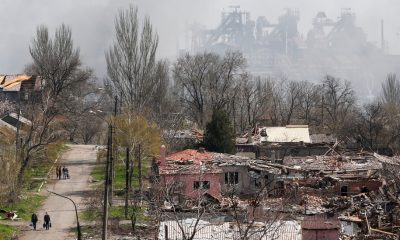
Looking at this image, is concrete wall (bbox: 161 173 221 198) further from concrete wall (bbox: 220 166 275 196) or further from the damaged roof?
the damaged roof

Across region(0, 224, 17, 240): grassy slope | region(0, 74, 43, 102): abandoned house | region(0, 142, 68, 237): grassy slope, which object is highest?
region(0, 74, 43, 102): abandoned house

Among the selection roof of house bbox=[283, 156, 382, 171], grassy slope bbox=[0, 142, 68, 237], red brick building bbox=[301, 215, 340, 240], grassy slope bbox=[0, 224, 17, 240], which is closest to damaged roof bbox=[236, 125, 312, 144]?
roof of house bbox=[283, 156, 382, 171]

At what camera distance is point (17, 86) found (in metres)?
66.6

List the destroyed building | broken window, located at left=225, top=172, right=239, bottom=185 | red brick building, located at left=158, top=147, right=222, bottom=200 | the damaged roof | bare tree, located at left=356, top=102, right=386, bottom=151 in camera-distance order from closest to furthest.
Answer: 1. red brick building, located at left=158, top=147, right=222, bottom=200
2. broken window, located at left=225, top=172, right=239, bottom=185
3. the destroyed building
4. the damaged roof
5. bare tree, located at left=356, top=102, right=386, bottom=151

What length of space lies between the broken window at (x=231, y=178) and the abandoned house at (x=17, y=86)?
1078 inches

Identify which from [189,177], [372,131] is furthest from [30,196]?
[372,131]

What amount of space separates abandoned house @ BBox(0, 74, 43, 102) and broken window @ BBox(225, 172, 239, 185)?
89.8 feet

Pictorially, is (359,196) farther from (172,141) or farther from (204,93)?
(204,93)

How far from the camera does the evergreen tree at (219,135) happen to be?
42.6m

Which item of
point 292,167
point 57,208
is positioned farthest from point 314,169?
point 57,208

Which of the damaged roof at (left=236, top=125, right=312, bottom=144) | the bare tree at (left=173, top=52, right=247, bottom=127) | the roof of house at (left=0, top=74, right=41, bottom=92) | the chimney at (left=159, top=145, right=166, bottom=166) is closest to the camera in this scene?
the chimney at (left=159, top=145, right=166, bottom=166)

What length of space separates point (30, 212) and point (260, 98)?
4037cm

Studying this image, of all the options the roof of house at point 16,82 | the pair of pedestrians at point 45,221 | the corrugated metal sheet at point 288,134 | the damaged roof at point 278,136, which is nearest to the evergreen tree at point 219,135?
the damaged roof at point 278,136

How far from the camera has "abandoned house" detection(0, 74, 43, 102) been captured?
204 feet
